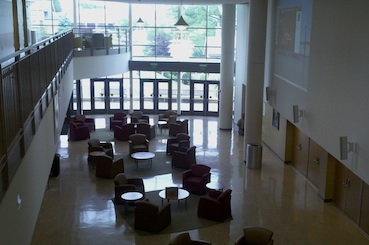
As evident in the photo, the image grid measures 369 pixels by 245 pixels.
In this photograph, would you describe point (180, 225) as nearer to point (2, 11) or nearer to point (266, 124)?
point (2, 11)

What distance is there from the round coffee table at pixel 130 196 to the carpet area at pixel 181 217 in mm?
282

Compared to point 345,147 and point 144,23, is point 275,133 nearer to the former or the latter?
point 345,147

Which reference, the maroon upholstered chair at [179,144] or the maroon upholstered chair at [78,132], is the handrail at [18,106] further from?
the maroon upholstered chair at [78,132]

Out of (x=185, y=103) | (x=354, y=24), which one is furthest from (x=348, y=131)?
(x=185, y=103)

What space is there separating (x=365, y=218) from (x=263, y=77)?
22.0 feet

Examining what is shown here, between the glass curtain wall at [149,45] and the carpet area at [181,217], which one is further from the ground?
the glass curtain wall at [149,45]

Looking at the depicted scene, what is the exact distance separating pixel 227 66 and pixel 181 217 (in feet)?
37.6

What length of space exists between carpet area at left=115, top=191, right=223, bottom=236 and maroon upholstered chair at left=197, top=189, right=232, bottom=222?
0.50 ft

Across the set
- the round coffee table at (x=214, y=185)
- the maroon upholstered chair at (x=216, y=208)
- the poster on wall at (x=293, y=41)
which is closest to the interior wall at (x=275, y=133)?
the poster on wall at (x=293, y=41)

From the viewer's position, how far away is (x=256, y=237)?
32.8ft

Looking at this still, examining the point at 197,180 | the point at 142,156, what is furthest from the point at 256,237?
the point at 142,156

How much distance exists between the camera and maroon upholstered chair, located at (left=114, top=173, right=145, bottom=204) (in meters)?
12.9

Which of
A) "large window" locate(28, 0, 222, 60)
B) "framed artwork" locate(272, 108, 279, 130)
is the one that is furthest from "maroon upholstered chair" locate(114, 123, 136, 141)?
"large window" locate(28, 0, 222, 60)

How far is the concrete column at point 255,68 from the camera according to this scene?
635 inches
